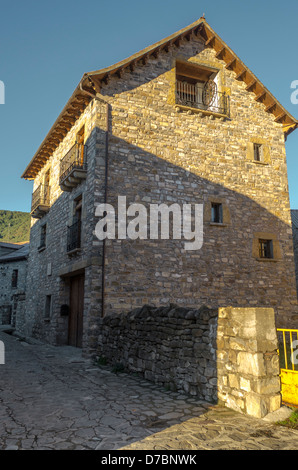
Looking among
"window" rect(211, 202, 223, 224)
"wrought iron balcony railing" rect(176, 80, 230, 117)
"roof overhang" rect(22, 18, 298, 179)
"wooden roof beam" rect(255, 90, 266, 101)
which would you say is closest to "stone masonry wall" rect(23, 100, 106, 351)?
"roof overhang" rect(22, 18, 298, 179)

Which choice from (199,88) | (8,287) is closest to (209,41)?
(199,88)

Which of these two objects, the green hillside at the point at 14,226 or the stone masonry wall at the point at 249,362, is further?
the green hillside at the point at 14,226

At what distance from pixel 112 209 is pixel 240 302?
4604mm

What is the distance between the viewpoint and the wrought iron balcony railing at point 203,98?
11.6 meters

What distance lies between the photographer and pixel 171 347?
5.95 meters

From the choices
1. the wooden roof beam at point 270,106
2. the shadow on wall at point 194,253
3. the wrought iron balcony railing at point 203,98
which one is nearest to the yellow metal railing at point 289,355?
the shadow on wall at point 194,253

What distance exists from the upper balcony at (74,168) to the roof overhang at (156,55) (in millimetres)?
1270

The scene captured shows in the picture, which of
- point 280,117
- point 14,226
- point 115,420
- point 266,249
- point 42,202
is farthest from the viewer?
point 14,226

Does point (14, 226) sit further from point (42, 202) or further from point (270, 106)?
point (270, 106)

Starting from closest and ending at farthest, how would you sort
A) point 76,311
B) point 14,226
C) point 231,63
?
point 76,311, point 231,63, point 14,226

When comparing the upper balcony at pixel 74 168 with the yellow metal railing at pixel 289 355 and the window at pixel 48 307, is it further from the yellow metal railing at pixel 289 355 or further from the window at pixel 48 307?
the yellow metal railing at pixel 289 355

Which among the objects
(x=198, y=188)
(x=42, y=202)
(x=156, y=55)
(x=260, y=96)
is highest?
(x=156, y=55)

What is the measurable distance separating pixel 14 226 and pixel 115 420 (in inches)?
1969

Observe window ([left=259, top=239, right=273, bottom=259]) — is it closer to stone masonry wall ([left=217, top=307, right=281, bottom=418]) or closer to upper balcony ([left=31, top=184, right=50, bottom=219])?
stone masonry wall ([left=217, top=307, right=281, bottom=418])
